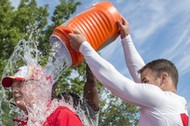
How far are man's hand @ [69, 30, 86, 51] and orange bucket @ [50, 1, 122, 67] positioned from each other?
13 centimetres

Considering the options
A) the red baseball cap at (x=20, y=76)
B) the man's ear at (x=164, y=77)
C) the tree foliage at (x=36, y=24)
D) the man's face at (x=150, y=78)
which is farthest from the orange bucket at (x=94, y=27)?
the tree foliage at (x=36, y=24)

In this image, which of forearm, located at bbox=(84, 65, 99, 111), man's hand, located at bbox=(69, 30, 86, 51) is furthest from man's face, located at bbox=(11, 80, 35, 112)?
forearm, located at bbox=(84, 65, 99, 111)

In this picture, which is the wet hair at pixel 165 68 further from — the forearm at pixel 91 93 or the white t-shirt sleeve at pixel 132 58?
the forearm at pixel 91 93

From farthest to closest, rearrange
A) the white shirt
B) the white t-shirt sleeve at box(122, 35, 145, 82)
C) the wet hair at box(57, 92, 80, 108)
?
the wet hair at box(57, 92, 80, 108)
the white t-shirt sleeve at box(122, 35, 145, 82)
the white shirt

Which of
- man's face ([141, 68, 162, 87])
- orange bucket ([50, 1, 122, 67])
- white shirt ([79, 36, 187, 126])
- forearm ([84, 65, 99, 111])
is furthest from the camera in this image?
forearm ([84, 65, 99, 111])

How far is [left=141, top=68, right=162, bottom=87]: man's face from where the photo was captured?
314 cm

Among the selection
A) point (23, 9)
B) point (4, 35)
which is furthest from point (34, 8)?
point (4, 35)

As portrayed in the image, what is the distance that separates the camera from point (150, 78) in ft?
10.4

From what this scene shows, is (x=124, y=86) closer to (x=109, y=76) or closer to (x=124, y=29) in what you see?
(x=109, y=76)

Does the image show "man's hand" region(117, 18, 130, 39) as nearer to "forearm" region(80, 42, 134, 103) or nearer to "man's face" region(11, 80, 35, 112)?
"forearm" region(80, 42, 134, 103)

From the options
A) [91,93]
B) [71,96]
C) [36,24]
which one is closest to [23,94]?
[71,96]

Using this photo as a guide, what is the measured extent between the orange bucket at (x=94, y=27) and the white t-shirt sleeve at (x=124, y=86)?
0.48 meters

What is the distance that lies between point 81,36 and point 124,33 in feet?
2.01

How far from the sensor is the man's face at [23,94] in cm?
325
